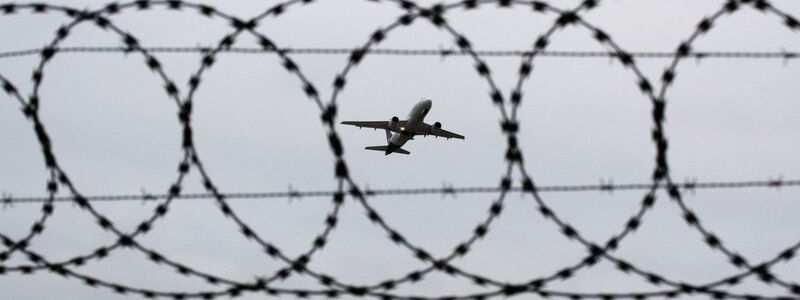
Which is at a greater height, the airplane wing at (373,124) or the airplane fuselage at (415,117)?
the airplane wing at (373,124)

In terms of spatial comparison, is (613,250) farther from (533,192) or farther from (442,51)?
(442,51)

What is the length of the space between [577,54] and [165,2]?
5.18 metres

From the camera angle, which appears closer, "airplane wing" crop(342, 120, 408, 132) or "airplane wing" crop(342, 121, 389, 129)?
"airplane wing" crop(342, 120, 408, 132)

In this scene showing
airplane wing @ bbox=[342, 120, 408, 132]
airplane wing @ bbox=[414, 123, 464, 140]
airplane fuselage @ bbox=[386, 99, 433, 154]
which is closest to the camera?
airplane fuselage @ bbox=[386, 99, 433, 154]

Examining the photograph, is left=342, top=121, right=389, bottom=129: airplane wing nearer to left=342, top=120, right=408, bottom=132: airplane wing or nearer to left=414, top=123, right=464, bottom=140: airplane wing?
left=342, top=120, right=408, bottom=132: airplane wing

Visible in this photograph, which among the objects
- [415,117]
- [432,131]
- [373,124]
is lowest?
[415,117]

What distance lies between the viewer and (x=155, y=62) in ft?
47.6

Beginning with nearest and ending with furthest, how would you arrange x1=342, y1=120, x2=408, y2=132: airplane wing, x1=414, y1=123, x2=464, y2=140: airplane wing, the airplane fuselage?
the airplane fuselage
x1=342, y1=120, x2=408, y2=132: airplane wing
x1=414, y1=123, x2=464, y2=140: airplane wing

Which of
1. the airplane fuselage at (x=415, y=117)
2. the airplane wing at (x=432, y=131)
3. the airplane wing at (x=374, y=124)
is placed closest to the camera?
the airplane fuselage at (x=415, y=117)

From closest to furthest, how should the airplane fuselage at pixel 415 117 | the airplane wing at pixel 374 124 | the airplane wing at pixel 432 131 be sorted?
the airplane fuselage at pixel 415 117
the airplane wing at pixel 374 124
the airplane wing at pixel 432 131

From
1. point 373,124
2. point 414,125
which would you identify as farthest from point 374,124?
point 414,125

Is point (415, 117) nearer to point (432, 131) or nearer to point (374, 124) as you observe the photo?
point (432, 131)

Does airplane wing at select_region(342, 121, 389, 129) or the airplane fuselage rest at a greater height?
airplane wing at select_region(342, 121, 389, 129)

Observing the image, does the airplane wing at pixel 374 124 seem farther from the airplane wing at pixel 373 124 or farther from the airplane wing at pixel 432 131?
the airplane wing at pixel 432 131
